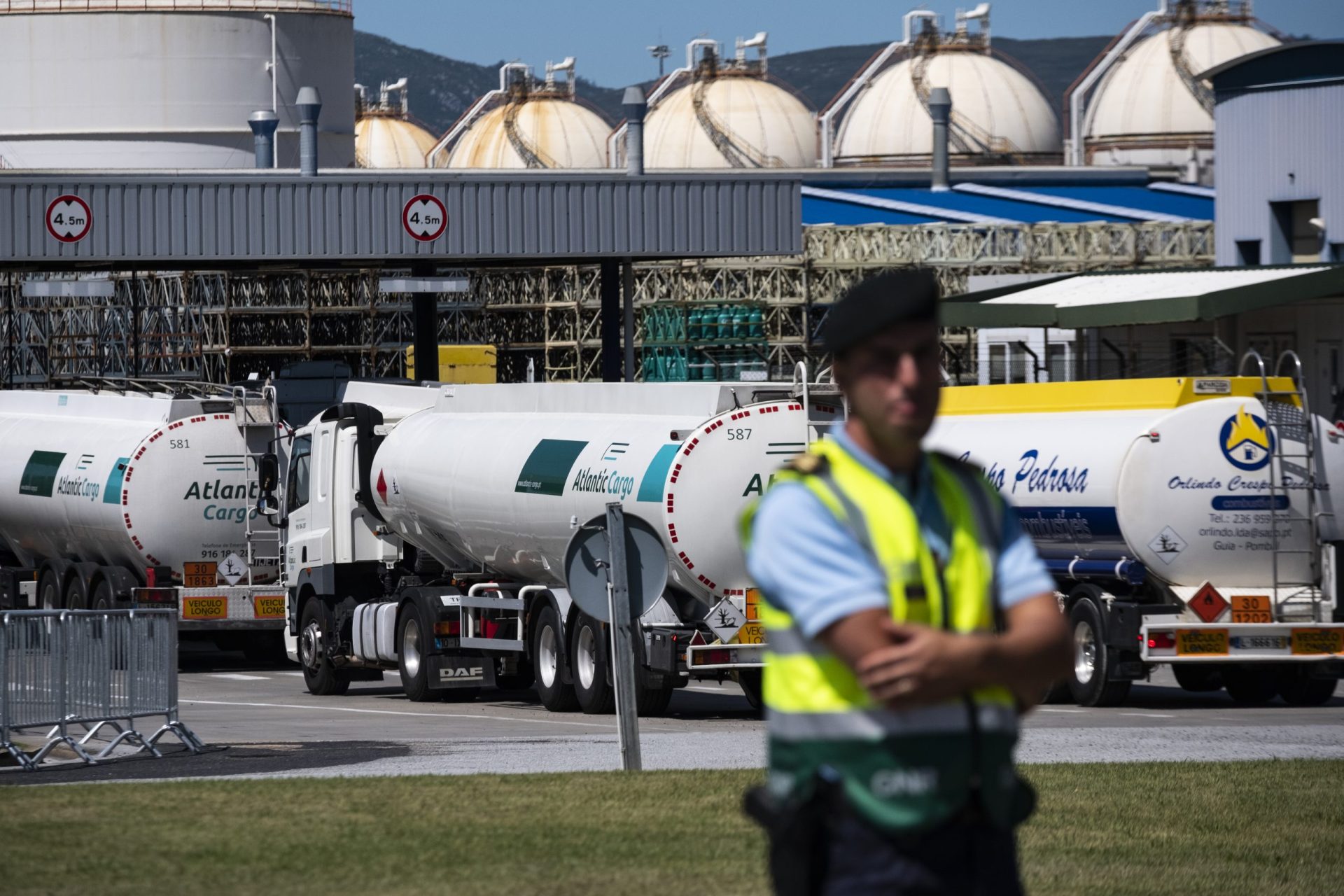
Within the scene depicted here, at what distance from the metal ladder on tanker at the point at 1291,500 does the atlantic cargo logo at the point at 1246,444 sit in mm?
47

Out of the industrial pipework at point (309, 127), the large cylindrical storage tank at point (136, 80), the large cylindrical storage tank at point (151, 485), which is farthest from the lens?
the large cylindrical storage tank at point (136, 80)

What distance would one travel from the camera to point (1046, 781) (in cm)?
1288

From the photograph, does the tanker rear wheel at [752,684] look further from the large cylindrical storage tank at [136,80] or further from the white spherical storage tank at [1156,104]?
the white spherical storage tank at [1156,104]

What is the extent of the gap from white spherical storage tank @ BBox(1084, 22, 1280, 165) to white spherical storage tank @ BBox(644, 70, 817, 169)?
36.1ft

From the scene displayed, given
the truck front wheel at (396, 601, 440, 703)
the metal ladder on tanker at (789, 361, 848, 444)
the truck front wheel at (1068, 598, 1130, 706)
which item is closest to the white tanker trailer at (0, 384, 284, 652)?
the truck front wheel at (396, 601, 440, 703)

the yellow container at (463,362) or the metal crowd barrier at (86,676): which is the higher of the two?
the yellow container at (463,362)

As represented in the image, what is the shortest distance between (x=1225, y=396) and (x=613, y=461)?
17.0 ft

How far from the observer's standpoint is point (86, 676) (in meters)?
15.8

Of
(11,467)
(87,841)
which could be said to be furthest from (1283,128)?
(87,841)

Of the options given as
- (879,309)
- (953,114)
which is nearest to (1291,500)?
(879,309)

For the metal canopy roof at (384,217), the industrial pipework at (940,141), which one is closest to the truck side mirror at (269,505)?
the metal canopy roof at (384,217)

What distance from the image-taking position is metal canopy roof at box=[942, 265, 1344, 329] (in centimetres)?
2962

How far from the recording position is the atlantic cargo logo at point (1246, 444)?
19.3m

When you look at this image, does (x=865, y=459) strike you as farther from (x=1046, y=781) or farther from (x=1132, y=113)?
(x=1132, y=113)
